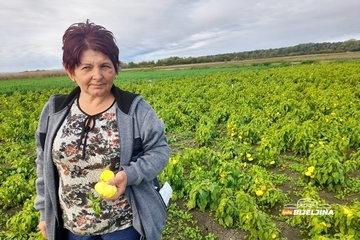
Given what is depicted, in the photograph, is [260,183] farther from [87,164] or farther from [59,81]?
[59,81]

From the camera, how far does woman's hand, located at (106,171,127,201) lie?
5.41 ft

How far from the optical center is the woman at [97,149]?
1756mm

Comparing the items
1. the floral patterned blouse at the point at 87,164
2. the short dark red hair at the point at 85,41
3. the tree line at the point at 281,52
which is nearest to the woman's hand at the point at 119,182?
the floral patterned blouse at the point at 87,164

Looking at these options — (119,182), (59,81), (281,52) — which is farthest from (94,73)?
(281,52)

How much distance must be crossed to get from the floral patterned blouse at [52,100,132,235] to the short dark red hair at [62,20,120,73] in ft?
1.23

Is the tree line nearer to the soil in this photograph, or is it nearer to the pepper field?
the pepper field

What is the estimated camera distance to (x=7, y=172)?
635 cm

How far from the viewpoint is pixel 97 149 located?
181 cm

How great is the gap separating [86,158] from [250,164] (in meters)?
4.60

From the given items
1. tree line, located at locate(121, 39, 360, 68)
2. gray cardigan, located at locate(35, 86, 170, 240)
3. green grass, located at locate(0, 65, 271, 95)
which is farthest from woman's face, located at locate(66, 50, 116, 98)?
tree line, located at locate(121, 39, 360, 68)

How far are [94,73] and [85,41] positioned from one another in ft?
0.66

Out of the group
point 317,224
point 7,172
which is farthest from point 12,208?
point 317,224

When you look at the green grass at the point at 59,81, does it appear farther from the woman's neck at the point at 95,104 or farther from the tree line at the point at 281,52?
the tree line at the point at 281,52

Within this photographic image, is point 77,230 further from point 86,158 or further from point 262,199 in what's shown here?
point 262,199
